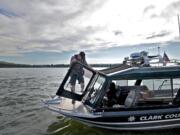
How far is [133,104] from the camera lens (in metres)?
9.90

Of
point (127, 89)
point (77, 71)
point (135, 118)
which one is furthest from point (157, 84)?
point (77, 71)

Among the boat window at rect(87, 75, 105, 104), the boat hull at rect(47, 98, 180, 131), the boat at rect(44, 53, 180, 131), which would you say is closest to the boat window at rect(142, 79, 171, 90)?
the boat at rect(44, 53, 180, 131)

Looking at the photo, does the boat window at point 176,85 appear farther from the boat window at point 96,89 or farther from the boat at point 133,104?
the boat window at point 96,89

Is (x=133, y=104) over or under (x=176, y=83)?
under

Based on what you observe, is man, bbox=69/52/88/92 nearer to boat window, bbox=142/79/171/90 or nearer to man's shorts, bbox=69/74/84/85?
man's shorts, bbox=69/74/84/85

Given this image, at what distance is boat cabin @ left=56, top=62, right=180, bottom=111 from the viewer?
992 cm

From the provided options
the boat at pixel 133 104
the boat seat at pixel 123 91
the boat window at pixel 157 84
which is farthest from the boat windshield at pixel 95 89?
the boat window at pixel 157 84

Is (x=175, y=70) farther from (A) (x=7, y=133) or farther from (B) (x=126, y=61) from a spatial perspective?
(A) (x=7, y=133)

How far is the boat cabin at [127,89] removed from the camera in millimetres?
9922

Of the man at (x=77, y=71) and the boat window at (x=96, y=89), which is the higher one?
the man at (x=77, y=71)

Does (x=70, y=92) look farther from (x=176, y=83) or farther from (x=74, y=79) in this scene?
A: (x=176, y=83)

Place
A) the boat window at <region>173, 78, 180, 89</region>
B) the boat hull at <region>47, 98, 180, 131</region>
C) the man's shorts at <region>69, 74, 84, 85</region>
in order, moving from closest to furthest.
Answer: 1. the boat hull at <region>47, 98, 180, 131</region>
2. the boat window at <region>173, 78, 180, 89</region>
3. the man's shorts at <region>69, 74, 84, 85</region>

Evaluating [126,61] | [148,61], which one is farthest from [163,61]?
[126,61]

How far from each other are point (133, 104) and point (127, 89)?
195 cm
